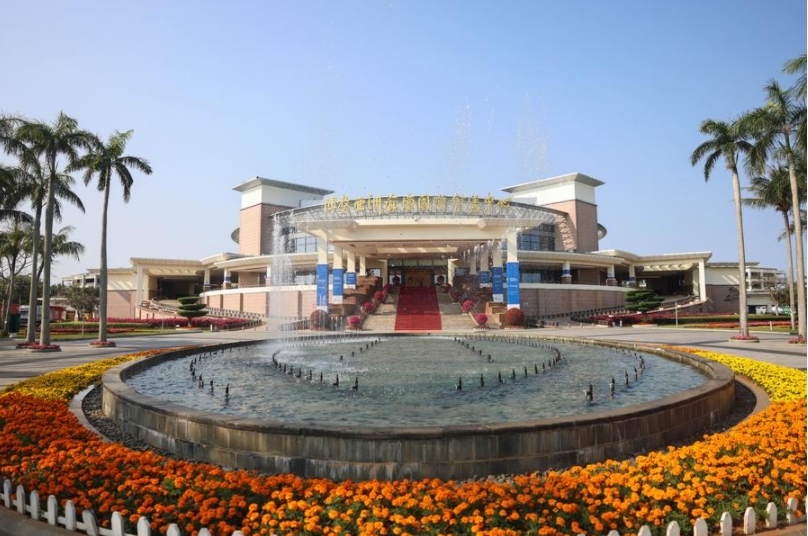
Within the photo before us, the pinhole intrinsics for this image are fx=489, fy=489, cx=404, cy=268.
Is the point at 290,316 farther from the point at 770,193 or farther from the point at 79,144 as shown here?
the point at 770,193

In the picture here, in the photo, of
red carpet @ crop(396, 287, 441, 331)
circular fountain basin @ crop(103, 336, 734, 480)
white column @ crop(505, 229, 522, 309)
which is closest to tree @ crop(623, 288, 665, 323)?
white column @ crop(505, 229, 522, 309)

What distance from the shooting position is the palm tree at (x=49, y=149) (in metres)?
23.6

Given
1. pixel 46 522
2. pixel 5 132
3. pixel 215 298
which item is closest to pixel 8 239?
pixel 5 132

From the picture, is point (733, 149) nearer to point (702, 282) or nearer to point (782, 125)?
point (782, 125)

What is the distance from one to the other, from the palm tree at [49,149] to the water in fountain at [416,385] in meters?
11.3

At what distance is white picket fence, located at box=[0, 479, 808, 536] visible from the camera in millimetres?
4137

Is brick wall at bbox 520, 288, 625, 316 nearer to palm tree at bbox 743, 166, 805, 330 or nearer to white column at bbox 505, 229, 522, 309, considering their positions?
white column at bbox 505, 229, 522, 309

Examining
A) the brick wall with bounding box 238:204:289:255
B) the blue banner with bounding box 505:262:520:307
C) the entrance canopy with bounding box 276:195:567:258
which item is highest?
the brick wall with bounding box 238:204:289:255

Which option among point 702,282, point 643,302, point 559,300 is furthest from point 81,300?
point 702,282

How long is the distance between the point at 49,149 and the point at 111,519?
26.1 metres

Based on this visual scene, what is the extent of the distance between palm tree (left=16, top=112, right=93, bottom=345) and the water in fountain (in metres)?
11.3

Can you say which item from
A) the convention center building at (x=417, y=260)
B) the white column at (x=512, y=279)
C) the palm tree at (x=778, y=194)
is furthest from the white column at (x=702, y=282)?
the white column at (x=512, y=279)

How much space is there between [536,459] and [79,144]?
27783 millimetres

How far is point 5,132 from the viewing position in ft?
79.4
